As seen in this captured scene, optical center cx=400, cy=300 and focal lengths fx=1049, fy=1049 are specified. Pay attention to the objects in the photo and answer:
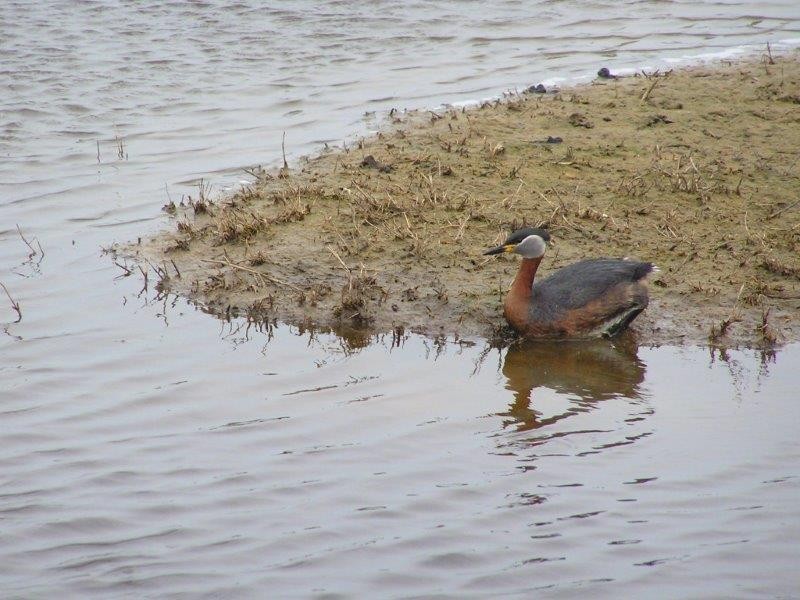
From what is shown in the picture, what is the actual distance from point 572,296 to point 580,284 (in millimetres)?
126

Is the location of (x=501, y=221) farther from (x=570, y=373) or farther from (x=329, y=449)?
(x=329, y=449)

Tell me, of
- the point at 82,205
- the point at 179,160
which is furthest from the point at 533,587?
the point at 179,160

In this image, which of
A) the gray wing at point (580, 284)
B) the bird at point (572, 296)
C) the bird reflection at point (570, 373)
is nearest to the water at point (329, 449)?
the bird reflection at point (570, 373)

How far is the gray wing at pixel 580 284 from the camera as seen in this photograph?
8.10 m

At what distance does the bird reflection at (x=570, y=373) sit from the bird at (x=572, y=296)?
0.14 metres

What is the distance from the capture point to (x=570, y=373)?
7691 millimetres

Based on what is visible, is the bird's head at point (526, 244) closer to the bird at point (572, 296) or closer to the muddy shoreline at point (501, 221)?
the bird at point (572, 296)

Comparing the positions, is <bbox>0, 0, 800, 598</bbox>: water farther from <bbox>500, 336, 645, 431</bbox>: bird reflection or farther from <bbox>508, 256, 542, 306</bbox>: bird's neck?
<bbox>508, 256, 542, 306</bbox>: bird's neck

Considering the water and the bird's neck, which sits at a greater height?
the bird's neck

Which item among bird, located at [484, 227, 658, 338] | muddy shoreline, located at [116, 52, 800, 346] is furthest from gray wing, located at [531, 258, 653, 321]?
muddy shoreline, located at [116, 52, 800, 346]

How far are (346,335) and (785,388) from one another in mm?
3222

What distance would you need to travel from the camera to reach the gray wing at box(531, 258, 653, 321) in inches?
319

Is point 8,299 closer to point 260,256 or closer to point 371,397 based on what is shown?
point 260,256

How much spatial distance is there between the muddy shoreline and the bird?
27cm
